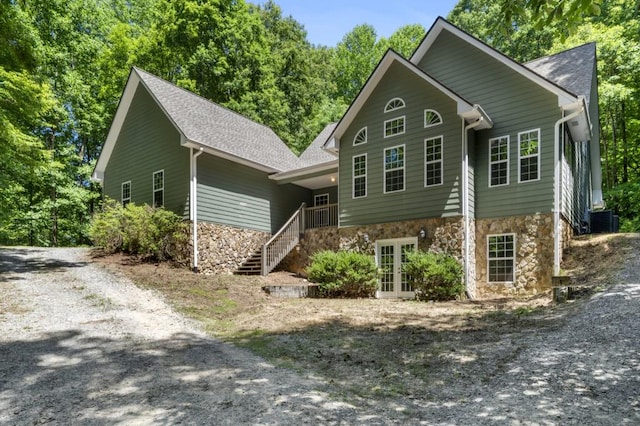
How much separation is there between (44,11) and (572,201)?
94.7 feet

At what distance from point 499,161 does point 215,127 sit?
10670 mm

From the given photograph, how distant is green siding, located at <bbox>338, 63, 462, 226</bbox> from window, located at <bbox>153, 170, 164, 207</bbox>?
679 centimetres

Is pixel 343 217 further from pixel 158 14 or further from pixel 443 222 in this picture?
pixel 158 14

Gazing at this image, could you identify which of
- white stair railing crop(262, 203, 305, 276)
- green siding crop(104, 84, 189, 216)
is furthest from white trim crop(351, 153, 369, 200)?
green siding crop(104, 84, 189, 216)

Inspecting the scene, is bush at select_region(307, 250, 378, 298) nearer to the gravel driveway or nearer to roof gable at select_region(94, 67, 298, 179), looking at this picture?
the gravel driveway

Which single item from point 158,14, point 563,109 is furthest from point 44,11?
point 563,109

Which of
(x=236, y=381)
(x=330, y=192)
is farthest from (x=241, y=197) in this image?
(x=236, y=381)

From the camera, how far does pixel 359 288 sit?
12359mm

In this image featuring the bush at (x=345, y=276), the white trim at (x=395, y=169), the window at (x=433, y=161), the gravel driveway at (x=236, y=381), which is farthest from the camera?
the white trim at (x=395, y=169)

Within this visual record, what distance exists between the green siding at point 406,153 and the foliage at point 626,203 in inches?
512

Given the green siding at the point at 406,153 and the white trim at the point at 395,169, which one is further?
the white trim at the point at 395,169

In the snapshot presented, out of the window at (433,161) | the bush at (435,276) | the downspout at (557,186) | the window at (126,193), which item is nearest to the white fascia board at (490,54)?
the downspout at (557,186)

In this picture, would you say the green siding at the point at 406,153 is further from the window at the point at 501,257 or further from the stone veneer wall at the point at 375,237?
the window at the point at 501,257

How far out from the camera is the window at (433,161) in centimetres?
1259
